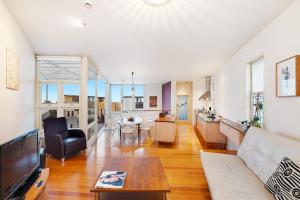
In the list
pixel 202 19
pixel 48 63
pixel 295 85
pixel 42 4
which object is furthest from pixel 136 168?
pixel 48 63

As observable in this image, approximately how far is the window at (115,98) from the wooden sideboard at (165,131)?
196 inches

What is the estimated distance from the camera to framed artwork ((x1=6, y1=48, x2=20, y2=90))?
2.78m

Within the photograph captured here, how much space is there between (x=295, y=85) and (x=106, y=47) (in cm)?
352

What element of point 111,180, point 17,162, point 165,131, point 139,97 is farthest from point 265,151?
point 139,97

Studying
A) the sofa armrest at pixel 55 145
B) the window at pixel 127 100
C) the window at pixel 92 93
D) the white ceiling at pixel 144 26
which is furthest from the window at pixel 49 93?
the window at pixel 127 100

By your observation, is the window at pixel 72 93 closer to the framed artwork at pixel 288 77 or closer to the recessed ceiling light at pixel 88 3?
the recessed ceiling light at pixel 88 3

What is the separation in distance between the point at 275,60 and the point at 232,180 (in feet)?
6.24

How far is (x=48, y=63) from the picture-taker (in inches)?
175

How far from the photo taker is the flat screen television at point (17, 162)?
1.42m

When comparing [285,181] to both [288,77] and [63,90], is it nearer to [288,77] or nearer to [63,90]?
[288,77]

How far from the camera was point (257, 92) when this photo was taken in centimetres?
321

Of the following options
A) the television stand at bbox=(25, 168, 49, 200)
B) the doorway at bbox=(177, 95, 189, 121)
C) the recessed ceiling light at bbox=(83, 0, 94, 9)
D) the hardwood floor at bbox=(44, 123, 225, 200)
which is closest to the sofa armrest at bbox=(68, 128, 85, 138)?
the hardwood floor at bbox=(44, 123, 225, 200)

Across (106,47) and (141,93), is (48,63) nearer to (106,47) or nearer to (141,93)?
(106,47)

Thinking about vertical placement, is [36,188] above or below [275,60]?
below
